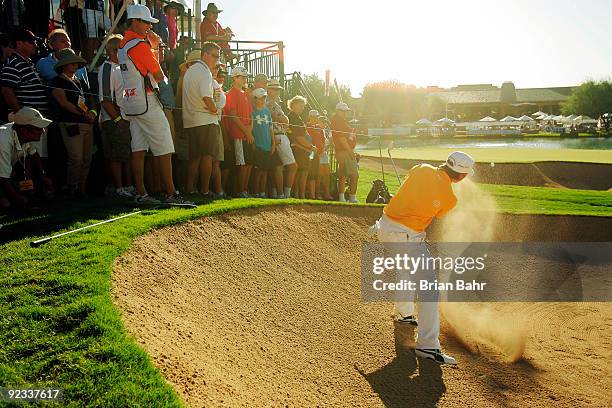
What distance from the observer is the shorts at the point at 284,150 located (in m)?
11.8

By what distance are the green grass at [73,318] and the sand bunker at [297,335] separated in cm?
24

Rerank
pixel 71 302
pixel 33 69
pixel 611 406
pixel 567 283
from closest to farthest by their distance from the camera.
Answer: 1. pixel 71 302
2. pixel 611 406
3. pixel 33 69
4. pixel 567 283

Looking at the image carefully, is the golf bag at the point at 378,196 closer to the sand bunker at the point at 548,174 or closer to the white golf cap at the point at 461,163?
the white golf cap at the point at 461,163

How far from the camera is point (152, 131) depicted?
848cm

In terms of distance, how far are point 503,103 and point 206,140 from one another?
350 ft

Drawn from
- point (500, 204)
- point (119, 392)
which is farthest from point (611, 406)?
point (500, 204)

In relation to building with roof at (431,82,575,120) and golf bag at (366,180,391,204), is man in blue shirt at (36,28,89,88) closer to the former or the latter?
golf bag at (366,180,391,204)

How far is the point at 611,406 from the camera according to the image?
6059 mm

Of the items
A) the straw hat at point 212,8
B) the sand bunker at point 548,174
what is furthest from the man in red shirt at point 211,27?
the sand bunker at point 548,174

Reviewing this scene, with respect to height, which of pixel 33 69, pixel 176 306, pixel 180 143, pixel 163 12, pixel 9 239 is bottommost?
pixel 176 306

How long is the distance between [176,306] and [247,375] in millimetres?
1113

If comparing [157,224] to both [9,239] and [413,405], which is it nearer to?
[9,239]

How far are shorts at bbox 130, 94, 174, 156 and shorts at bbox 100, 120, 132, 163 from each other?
9.3 inches

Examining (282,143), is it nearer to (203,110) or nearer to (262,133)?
(262,133)
